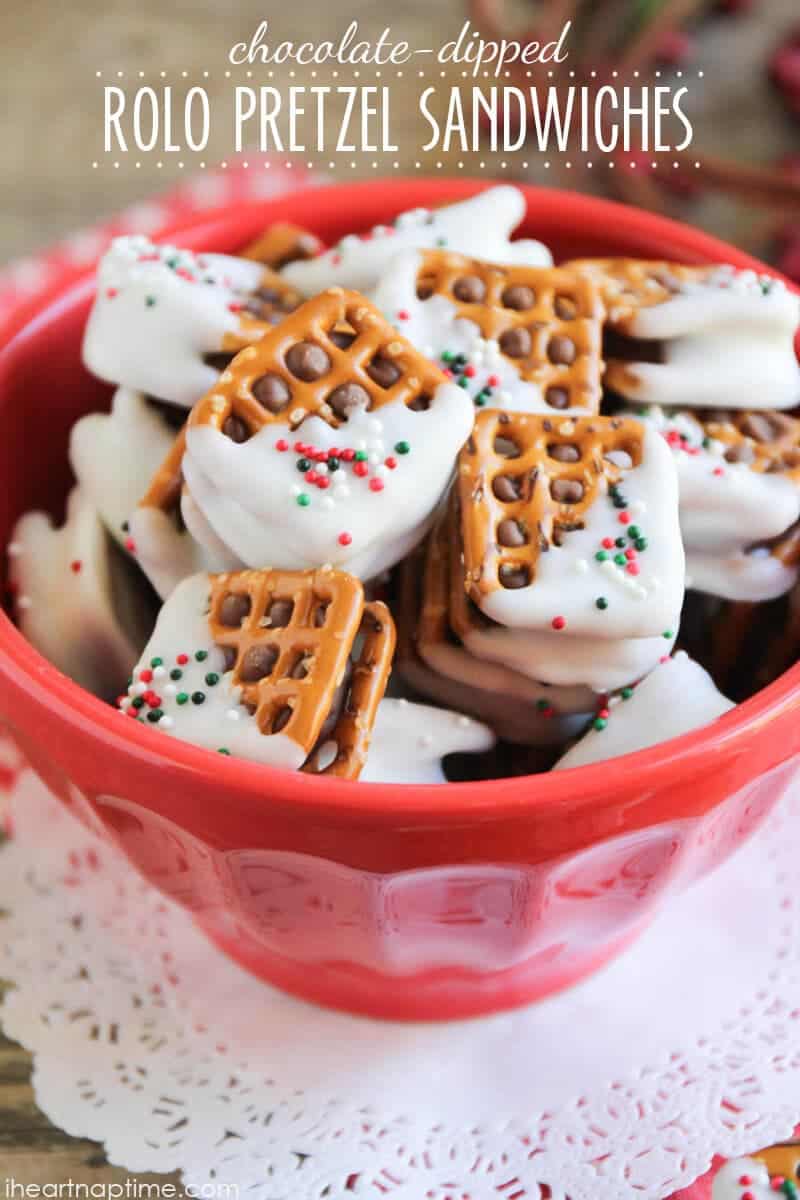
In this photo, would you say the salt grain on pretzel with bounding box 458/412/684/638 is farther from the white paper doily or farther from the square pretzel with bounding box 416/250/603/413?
the white paper doily

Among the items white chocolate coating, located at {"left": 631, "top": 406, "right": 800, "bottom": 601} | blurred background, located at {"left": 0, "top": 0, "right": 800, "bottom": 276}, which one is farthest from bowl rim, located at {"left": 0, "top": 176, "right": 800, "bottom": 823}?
blurred background, located at {"left": 0, "top": 0, "right": 800, "bottom": 276}

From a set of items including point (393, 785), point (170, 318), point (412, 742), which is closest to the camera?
point (393, 785)

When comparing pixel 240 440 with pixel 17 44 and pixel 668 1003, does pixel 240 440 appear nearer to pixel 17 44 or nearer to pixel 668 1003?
pixel 668 1003


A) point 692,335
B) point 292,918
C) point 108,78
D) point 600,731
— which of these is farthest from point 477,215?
point 108,78

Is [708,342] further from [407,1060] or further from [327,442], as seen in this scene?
[407,1060]

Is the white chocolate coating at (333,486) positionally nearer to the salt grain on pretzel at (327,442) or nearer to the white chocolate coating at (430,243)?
the salt grain on pretzel at (327,442)

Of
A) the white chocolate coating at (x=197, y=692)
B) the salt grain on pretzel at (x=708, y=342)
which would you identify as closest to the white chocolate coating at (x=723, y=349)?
the salt grain on pretzel at (x=708, y=342)

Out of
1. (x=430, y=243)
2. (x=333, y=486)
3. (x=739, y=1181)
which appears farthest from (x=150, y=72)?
(x=739, y=1181)
